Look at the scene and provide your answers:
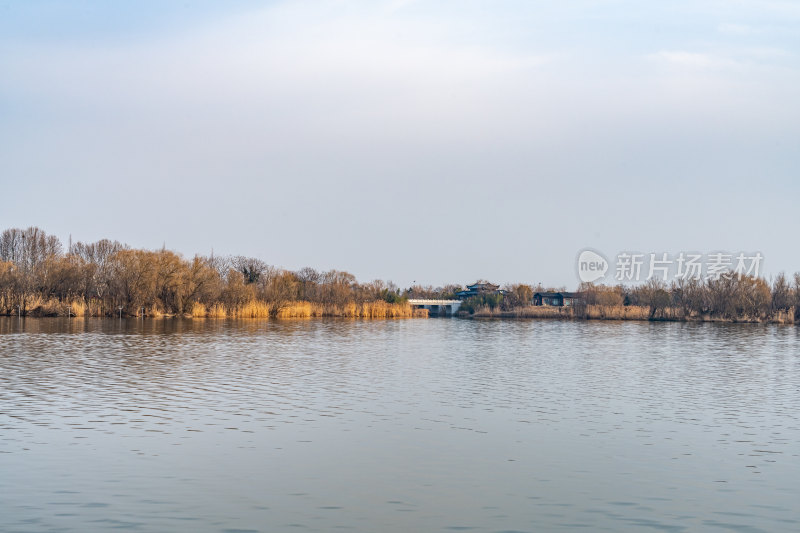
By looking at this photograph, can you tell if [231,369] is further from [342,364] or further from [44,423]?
[44,423]

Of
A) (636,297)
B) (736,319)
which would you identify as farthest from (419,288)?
(736,319)

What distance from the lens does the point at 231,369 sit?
21750 millimetres

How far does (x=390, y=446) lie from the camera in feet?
38.6

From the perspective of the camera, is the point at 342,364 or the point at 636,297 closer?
the point at 342,364

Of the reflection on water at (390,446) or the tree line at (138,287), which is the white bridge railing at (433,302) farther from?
the reflection on water at (390,446)

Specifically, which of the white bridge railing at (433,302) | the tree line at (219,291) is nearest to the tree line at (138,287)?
the tree line at (219,291)

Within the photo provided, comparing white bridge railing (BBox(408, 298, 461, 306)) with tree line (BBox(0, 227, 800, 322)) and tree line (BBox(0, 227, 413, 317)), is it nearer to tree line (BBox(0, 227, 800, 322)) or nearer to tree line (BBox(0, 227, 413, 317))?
tree line (BBox(0, 227, 800, 322))

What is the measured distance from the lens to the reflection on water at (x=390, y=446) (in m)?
8.34

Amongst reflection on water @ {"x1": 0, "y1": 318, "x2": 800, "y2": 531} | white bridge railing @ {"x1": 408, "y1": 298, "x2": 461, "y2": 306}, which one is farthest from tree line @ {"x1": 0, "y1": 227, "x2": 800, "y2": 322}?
reflection on water @ {"x1": 0, "y1": 318, "x2": 800, "y2": 531}

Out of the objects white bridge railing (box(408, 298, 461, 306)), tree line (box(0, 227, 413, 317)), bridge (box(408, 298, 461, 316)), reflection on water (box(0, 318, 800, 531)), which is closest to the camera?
reflection on water (box(0, 318, 800, 531))

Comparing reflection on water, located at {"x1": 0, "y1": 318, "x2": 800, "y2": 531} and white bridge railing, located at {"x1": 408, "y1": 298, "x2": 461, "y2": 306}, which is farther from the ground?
white bridge railing, located at {"x1": 408, "y1": 298, "x2": 461, "y2": 306}

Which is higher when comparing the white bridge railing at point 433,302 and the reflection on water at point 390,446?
the white bridge railing at point 433,302

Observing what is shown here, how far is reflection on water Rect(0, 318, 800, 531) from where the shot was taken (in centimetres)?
834

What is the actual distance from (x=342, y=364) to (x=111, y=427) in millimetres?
11557
